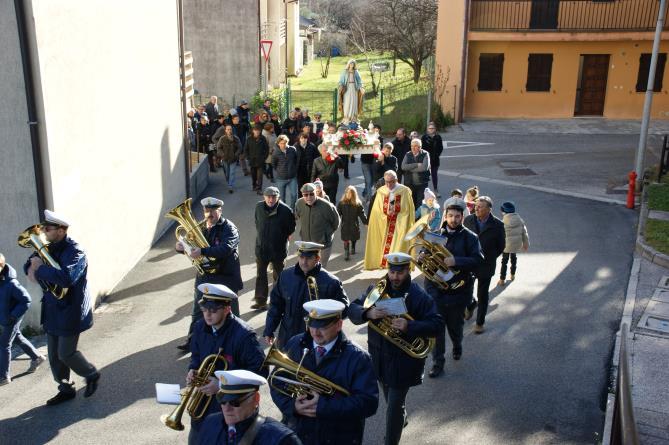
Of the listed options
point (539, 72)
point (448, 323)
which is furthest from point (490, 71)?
point (448, 323)

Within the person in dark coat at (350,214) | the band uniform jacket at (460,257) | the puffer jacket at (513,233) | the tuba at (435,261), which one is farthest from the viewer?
the person in dark coat at (350,214)

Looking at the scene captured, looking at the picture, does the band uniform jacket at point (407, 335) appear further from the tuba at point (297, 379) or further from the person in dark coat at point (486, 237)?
the person in dark coat at point (486, 237)

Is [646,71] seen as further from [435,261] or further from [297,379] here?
[297,379]

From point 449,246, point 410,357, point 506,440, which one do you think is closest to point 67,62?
point 449,246

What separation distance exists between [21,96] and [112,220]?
295 cm

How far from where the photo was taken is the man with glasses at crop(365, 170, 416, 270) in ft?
38.3

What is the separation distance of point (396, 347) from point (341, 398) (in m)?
1.43

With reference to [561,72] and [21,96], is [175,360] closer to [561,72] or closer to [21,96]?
[21,96]

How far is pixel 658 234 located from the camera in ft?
43.3

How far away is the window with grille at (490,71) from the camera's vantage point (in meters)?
28.4

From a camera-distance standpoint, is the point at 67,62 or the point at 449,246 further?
the point at 67,62

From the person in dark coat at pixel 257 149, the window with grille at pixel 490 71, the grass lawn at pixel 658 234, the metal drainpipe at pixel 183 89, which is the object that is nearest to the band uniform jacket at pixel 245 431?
the grass lawn at pixel 658 234

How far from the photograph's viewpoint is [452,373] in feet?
27.3

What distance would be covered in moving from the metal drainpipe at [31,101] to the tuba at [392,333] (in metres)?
5.18
